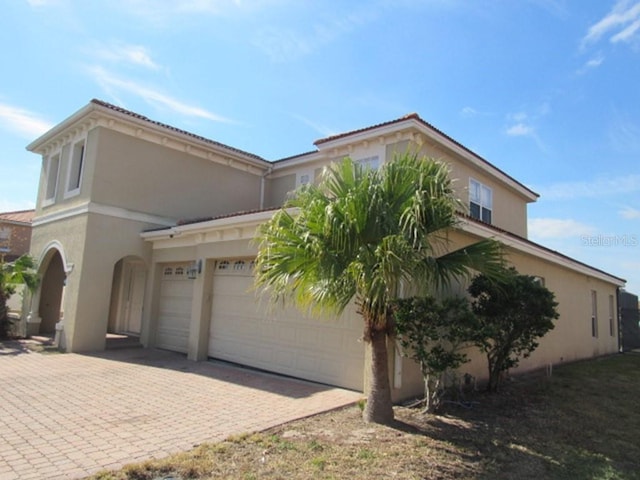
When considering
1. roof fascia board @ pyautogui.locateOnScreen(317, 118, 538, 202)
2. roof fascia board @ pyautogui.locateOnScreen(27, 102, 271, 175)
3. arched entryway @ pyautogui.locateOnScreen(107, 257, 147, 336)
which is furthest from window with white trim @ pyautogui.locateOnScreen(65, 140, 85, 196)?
roof fascia board @ pyautogui.locateOnScreen(317, 118, 538, 202)

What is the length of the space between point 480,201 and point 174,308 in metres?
10.9

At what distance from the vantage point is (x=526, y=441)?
20.6ft

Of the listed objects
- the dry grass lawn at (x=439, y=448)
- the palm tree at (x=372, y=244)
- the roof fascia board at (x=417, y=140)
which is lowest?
the dry grass lawn at (x=439, y=448)

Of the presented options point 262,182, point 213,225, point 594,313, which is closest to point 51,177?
point 262,182

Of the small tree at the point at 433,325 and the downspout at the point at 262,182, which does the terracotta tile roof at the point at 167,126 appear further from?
the small tree at the point at 433,325

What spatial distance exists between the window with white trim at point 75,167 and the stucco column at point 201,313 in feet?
20.0

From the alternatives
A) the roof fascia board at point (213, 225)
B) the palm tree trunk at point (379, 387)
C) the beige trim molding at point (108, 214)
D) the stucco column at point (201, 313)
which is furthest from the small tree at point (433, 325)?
the beige trim molding at point (108, 214)

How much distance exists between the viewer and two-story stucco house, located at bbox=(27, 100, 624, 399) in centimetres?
1041

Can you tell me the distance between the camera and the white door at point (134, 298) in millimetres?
16422

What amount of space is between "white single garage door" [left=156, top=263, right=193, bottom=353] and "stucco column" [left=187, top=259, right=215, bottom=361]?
39.9 inches

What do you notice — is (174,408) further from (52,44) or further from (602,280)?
(602,280)

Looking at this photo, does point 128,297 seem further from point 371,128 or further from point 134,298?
point 371,128

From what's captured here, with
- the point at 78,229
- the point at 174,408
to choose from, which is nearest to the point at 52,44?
the point at 78,229

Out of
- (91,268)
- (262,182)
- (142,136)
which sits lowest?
(91,268)
